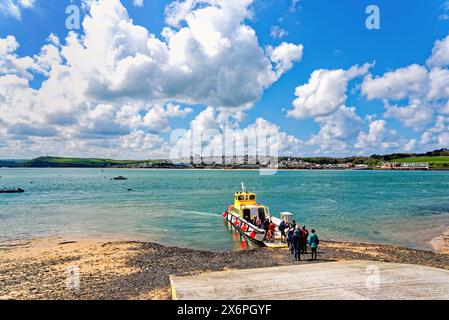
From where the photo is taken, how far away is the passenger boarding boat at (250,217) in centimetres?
2662

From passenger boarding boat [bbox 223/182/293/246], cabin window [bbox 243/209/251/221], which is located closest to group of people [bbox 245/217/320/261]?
passenger boarding boat [bbox 223/182/293/246]

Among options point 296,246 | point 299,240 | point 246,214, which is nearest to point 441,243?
point 246,214

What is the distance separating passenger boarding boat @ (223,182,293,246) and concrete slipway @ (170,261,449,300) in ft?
36.1

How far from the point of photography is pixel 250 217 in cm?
3262

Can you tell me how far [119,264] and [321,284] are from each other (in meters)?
13.4

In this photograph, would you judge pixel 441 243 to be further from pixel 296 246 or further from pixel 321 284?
pixel 321 284

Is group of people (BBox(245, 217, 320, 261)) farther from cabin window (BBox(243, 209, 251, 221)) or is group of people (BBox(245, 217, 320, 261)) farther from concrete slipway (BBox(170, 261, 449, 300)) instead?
cabin window (BBox(243, 209, 251, 221))

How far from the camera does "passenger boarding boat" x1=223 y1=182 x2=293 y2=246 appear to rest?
1048 inches

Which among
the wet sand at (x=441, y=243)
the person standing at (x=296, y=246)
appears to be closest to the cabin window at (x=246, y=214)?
the person standing at (x=296, y=246)

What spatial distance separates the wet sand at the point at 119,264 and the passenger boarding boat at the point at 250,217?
331 centimetres
